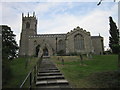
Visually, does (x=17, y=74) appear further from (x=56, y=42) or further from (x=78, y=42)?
(x=56, y=42)

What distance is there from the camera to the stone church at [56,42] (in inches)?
1845

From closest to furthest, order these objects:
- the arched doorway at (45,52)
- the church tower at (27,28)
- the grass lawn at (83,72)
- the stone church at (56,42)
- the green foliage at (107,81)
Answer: the green foliage at (107,81) → the grass lawn at (83,72) → the arched doorway at (45,52) → the stone church at (56,42) → the church tower at (27,28)

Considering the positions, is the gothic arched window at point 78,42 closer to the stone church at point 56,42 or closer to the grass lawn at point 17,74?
the stone church at point 56,42

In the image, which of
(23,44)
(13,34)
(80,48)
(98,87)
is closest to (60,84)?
(98,87)

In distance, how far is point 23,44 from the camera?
56.3 meters

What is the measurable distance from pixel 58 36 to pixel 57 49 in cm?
531

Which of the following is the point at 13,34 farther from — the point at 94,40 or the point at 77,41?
the point at 94,40

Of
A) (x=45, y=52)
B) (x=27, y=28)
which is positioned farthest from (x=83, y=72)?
(x=27, y=28)

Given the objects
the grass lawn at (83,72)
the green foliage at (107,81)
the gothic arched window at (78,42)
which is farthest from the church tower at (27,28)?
the green foliage at (107,81)

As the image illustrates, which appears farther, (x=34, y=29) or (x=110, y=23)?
(x=34, y=29)

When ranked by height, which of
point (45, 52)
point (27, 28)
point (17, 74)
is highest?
point (27, 28)

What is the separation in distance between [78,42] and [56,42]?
8772 millimetres

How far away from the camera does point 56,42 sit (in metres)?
51.9

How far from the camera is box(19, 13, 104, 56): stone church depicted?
4688cm
